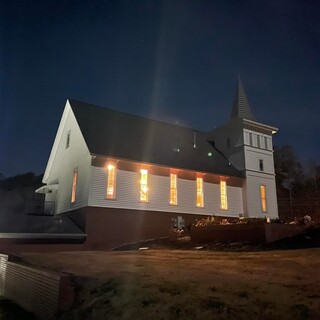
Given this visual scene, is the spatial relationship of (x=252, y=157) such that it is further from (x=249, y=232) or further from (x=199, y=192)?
(x=249, y=232)

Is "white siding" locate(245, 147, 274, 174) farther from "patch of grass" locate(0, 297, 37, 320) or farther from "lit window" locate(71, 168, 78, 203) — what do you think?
"patch of grass" locate(0, 297, 37, 320)

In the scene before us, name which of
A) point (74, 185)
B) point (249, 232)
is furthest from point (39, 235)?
point (249, 232)

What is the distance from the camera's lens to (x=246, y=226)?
1741cm

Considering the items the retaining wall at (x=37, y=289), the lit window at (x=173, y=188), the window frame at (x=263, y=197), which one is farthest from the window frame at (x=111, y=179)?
the window frame at (x=263, y=197)

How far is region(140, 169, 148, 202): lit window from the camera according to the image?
25.5 m

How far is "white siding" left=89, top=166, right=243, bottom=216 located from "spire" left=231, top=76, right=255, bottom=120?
344 inches

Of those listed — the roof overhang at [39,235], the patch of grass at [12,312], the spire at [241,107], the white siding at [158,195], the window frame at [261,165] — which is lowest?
the patch of grass at [12,312]

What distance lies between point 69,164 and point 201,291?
22127 mm

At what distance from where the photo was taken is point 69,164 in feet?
91.5

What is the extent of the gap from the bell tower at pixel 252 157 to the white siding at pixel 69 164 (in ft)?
47.0

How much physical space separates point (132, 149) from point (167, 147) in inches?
159

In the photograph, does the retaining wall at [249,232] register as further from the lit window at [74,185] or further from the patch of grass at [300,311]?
the patch of grass at [300,311]

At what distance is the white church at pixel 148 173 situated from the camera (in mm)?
23797

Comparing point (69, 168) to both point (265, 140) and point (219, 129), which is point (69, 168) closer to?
point (219, 129)
